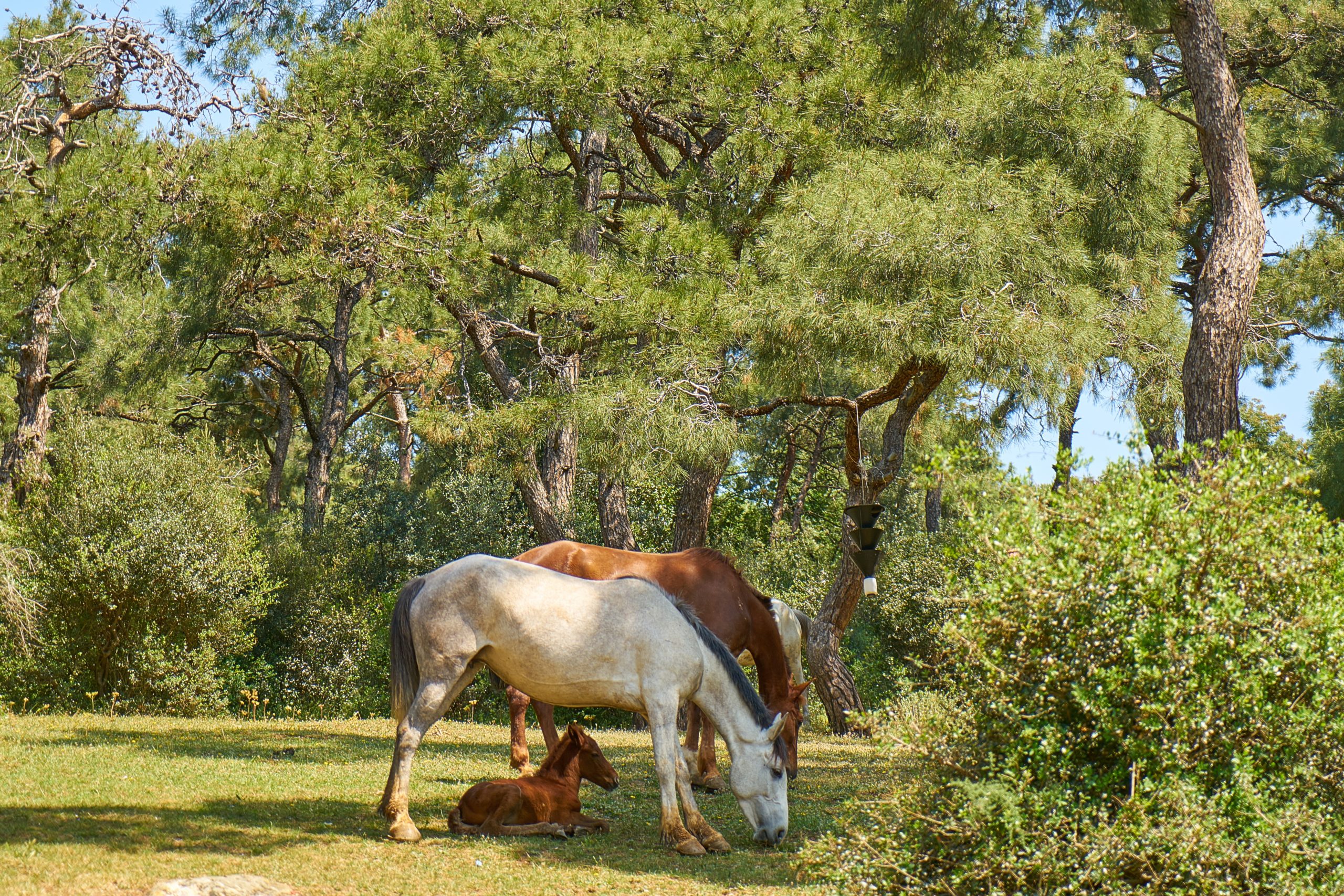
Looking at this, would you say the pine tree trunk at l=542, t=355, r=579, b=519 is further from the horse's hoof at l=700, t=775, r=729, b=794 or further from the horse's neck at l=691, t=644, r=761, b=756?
the horse's neck at l=691, t=644, r=761, b=756

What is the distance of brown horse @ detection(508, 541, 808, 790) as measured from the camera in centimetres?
830

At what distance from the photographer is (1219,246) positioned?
8023 mm

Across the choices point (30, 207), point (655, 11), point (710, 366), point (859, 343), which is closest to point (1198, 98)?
point (859, 343)

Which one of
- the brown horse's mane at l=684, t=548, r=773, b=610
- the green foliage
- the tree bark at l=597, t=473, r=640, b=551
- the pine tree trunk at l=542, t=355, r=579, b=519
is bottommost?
the brown horse's mane at l=684, t=548, r=773, b=610

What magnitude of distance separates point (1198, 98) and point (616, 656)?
580cm

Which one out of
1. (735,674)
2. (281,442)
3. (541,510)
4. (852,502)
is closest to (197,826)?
(735,674)

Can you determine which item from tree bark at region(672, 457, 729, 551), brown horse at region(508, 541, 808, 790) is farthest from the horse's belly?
tree bark at region(672, 457, 729, 551)

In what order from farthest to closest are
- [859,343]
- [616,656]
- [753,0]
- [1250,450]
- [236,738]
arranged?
1. [753,0]
2. [236,738]
3. [859,343]
4. [616,656]
5. [1250,450]

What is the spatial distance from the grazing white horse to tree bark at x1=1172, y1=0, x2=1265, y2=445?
3677mm

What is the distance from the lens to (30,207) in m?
9.97

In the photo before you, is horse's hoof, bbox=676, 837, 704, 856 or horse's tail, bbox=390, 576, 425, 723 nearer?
horse's hoof, bbox=676, 837, 704, 856

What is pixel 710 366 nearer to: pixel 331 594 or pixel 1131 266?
pixel 1131 266

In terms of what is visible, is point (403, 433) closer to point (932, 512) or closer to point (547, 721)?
point (932, 512)

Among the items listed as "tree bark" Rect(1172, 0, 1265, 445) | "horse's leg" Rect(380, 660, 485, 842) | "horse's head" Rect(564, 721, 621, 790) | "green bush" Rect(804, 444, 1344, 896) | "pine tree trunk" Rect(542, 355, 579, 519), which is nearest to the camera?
"green bush" Rect(804, 444, 1344, 896)
